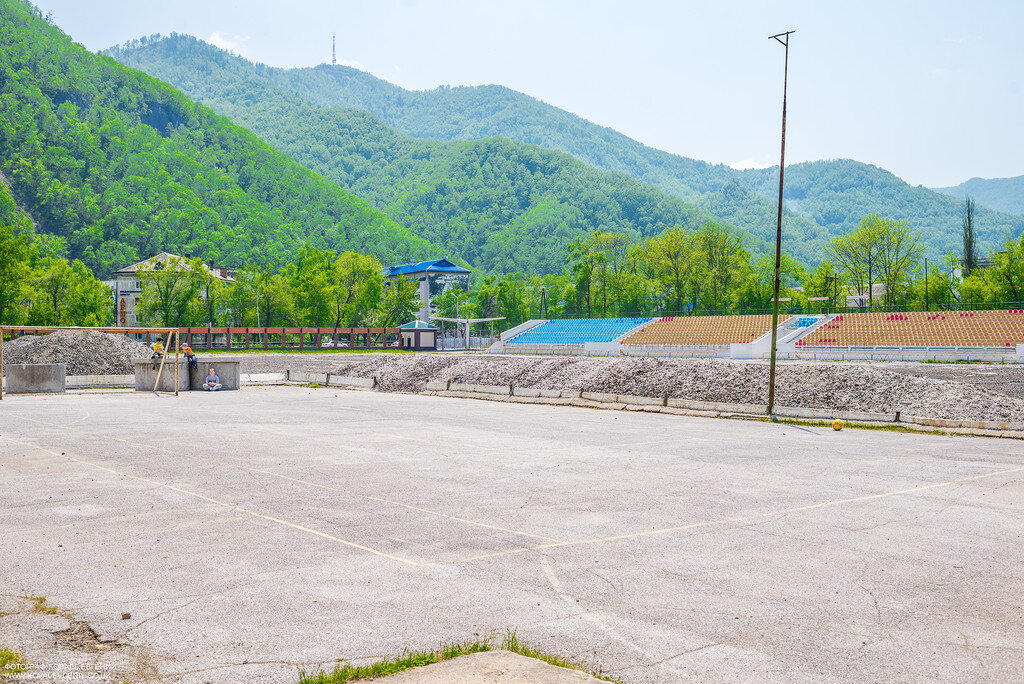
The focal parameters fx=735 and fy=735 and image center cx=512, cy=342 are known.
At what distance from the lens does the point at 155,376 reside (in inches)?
1444

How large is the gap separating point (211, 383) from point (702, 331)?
46.4 m

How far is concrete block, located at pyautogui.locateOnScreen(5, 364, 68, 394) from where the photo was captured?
34438mm

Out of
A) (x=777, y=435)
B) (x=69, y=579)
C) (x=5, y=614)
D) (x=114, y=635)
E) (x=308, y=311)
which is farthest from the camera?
(x=308, y=311)

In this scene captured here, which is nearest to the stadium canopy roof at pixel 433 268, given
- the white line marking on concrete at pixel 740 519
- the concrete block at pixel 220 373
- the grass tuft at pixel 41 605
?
the concrete block at pixel 220 373

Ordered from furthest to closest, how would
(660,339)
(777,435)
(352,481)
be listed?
(660,339) < (777,435) < (352,481)

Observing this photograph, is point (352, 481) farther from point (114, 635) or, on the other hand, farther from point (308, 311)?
point (308, 311)

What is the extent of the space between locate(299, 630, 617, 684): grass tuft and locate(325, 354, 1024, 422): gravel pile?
76.1 ft

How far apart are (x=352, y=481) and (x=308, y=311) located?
110 meters

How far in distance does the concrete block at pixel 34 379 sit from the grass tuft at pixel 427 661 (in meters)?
36.3

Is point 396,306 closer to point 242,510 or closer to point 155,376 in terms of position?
point 155,376

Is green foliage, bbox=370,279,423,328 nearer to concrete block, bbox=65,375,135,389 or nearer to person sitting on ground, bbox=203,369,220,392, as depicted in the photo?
concrete block, bbox=65,375,135,389

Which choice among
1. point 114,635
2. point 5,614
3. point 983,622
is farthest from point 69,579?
point 983,622

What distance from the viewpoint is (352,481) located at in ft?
40.4

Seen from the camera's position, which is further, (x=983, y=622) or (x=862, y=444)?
(x=862, y=444)
